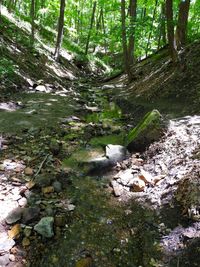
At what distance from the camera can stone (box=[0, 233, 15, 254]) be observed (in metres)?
3.51

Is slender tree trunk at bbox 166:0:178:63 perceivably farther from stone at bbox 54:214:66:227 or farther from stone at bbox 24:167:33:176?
stone at bbox 54:214:66:227

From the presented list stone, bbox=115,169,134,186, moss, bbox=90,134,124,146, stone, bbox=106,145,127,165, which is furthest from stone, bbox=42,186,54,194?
moss, bbox=90,134,124,146

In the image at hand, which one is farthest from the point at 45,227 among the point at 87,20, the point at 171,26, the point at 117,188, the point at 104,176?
the point at 87,20

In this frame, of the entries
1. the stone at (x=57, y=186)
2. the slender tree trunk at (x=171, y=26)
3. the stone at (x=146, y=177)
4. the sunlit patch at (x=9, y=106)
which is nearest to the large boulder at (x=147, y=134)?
the stone at (x=146, y=177)

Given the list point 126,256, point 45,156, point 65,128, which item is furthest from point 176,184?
point 65,128

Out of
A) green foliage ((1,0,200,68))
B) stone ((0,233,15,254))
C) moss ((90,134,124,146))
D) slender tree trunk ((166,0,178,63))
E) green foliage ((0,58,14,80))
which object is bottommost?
stone ((0,233,15,254))

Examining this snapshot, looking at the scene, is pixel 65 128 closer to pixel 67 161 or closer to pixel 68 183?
pixel 67 161

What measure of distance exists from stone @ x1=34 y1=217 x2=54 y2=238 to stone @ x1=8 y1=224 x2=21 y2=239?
0.21 meters

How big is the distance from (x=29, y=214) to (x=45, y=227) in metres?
0.35

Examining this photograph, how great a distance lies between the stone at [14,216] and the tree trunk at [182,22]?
32.1ft

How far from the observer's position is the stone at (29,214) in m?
3.99

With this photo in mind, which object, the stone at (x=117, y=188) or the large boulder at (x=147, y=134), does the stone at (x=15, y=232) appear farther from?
the large boulder at (x=147, y=134)

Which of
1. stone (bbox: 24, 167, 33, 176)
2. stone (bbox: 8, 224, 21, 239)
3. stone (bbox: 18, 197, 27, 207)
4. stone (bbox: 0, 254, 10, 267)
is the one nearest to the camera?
stone (bbox: 0, 254, 10, 267)

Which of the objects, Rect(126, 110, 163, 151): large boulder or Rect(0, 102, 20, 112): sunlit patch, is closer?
Rect(126, 110, 163, 151): large boulder
